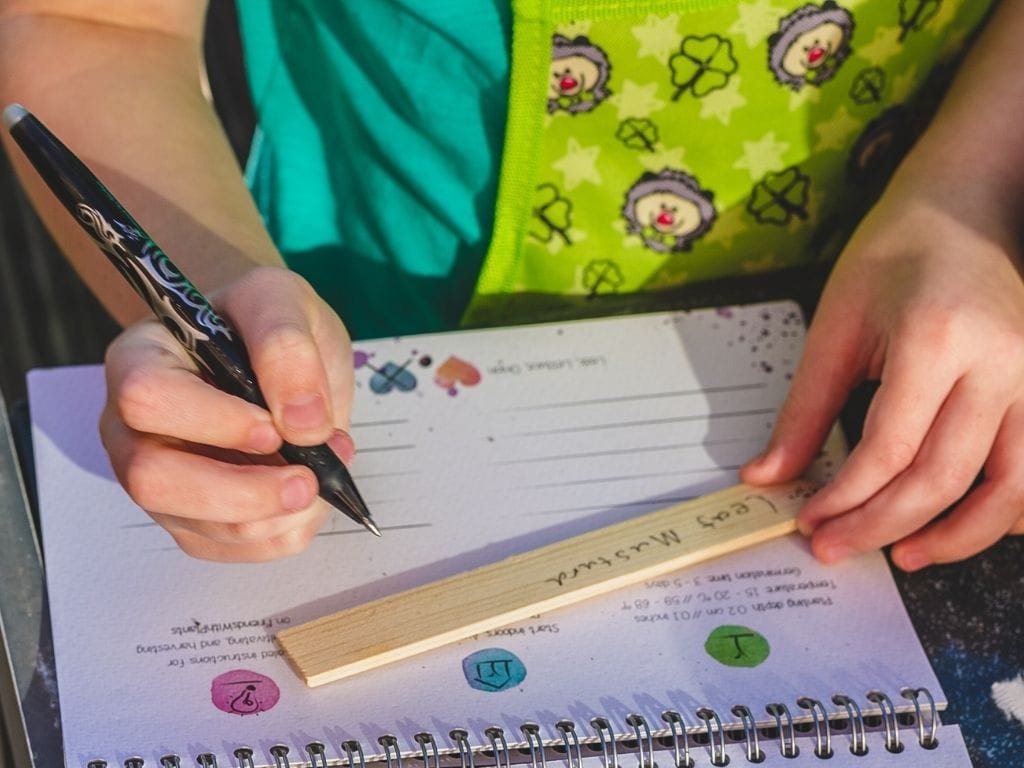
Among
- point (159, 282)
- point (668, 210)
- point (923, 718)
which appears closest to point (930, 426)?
point (923, 718)

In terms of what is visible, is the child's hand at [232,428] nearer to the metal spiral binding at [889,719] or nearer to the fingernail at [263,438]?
the fingernail at [263,438]

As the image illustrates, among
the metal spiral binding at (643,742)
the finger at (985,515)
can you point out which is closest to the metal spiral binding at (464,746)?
the metal spiral binding at (643,742)

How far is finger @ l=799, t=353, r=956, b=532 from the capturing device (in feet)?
1.79

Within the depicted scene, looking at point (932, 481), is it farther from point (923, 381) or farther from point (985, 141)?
point (985, 141)

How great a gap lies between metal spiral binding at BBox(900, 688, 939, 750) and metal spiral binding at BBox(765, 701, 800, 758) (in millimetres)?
50

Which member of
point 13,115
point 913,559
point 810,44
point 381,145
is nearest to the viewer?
point 13,115

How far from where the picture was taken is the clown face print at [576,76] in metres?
0.65

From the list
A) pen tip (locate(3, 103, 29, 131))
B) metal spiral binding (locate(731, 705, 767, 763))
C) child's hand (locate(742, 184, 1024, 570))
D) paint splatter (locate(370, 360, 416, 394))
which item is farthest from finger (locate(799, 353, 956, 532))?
pen tip (locate(3, 103, 29, 131))

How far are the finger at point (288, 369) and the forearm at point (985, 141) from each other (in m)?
0.33

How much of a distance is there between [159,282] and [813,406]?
301mm

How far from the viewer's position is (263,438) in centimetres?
48

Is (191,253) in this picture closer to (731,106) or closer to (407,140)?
(407,140)

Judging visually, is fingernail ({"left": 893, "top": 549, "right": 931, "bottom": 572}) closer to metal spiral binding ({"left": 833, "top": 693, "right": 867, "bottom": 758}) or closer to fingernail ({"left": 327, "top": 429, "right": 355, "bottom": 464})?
metal spiral binding ({"left": 833, "top": 693, "right": 867, "bottom": 758})

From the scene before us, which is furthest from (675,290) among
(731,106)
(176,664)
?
(176,664)
